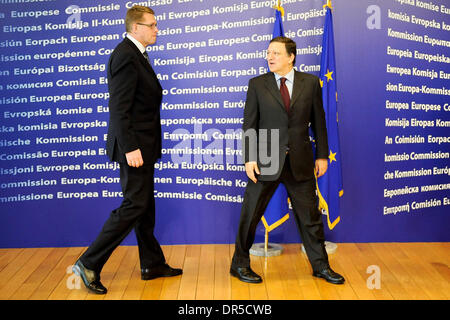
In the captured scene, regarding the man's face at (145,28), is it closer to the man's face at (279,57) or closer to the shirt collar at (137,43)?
the shirt collar at (137,43)

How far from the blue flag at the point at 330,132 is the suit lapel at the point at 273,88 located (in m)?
0.71

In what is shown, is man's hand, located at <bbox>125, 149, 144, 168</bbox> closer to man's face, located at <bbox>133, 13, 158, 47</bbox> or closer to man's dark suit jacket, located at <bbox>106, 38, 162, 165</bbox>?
man's dark suit jacket, located at <bbox>106, 38, 162, 165</bbox>

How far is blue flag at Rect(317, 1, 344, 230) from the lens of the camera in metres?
3.75

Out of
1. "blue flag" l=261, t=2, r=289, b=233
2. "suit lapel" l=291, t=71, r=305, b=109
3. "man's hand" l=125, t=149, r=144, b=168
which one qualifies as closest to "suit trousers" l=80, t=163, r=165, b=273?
"man's hand" l=125, t=149, r=144, b=168

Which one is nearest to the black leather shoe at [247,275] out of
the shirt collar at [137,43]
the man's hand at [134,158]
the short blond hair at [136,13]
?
the man's hand at [134,158]

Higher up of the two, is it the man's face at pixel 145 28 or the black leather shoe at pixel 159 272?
the man's face at pixel 145 28

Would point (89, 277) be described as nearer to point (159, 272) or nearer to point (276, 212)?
point (159, 272)

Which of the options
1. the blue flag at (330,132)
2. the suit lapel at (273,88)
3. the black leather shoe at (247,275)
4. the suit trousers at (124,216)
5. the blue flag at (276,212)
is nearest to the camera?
the suit trousers at (124,216)

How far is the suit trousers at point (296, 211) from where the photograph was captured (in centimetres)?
322

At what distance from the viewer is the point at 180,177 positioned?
4.11 metres

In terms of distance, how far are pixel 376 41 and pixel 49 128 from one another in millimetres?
2759

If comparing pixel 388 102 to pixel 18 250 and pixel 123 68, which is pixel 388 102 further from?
pixel 18 250
